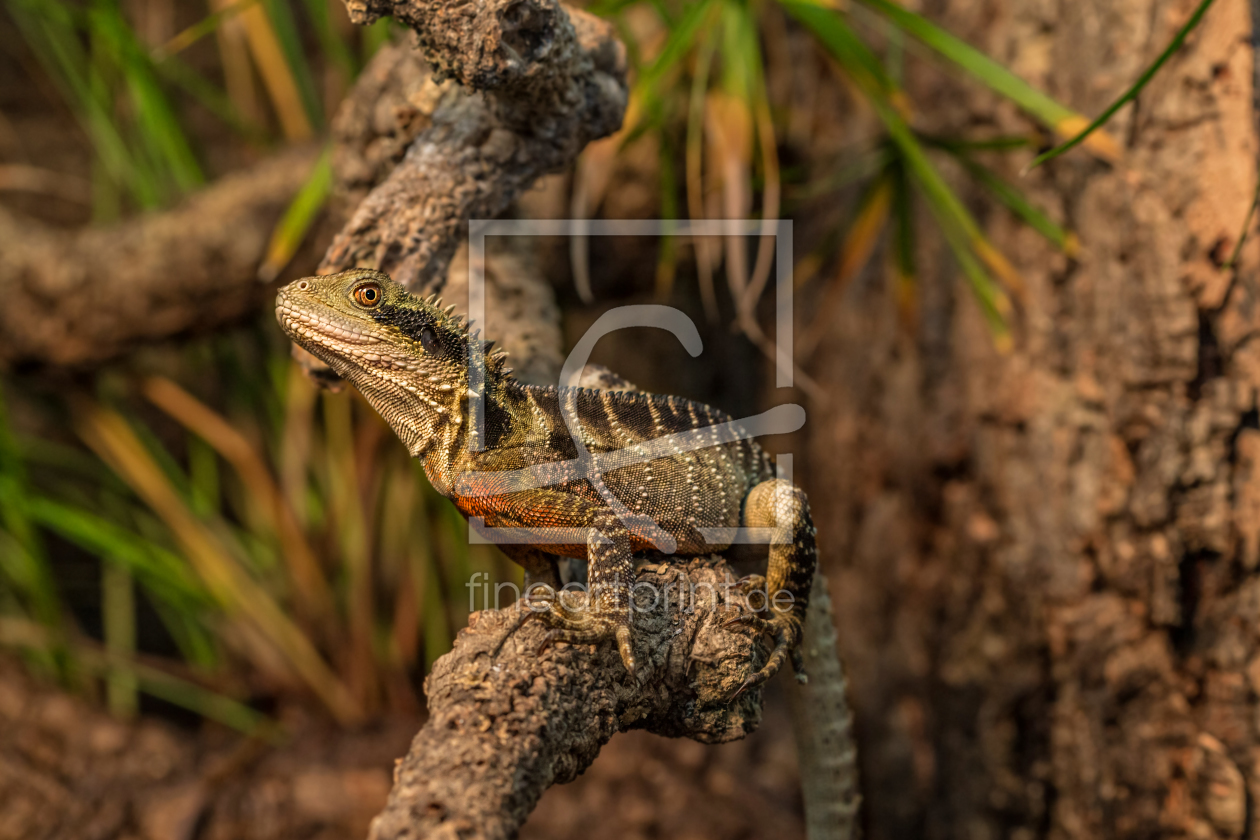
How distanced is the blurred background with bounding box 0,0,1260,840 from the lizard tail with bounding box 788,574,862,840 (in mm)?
1404

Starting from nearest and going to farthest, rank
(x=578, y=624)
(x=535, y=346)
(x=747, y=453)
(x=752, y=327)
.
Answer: (x=578, y=624) < (x=747, y=453) < (x=535, y=346) < (x=752, y=327)

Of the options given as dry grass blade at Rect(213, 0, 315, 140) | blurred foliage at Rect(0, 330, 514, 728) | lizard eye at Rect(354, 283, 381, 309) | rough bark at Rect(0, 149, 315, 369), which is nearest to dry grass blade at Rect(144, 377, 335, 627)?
blurred foliage at Rect(0, 330, 514, 728)

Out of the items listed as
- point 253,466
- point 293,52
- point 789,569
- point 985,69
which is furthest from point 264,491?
point 985,69

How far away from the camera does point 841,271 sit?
4094 mm

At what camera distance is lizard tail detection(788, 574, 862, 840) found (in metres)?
2.68

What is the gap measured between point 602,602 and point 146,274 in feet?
11.6

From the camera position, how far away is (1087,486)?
3611 millimetres

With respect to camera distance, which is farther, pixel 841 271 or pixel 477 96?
pixel 841 271

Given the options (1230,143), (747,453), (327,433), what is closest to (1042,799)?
(747,453)

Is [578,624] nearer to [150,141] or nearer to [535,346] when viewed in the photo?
[535,346]

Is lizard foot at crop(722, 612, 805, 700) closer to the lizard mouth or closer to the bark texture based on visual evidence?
the lizard mouth

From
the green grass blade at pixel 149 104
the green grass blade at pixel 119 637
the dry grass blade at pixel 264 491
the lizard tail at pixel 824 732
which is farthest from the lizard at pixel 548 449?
the green grass blade at pixel 119 637

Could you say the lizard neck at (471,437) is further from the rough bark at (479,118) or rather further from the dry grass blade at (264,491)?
the dry grass blade at (264,491)

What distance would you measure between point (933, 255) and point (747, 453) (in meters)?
2.41
